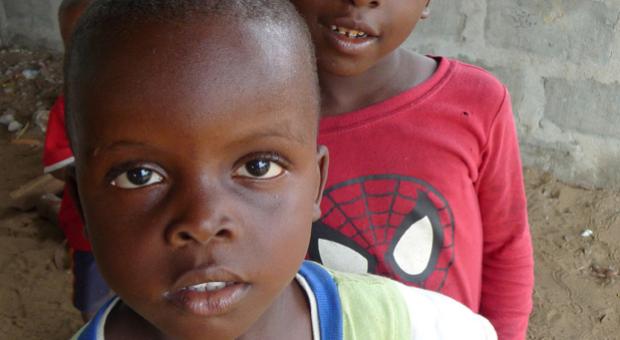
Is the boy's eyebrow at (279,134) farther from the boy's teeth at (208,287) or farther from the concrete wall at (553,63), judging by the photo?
the concrete wall at (553,63)

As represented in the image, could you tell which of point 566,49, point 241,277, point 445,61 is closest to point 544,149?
point 566,49

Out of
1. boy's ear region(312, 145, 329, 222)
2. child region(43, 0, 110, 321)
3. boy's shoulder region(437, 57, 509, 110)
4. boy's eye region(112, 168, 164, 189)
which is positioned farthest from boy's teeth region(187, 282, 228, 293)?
child region(43, 0, 110, 321)

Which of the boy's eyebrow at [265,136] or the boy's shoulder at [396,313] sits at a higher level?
the boy's eyebrow at [265,136]

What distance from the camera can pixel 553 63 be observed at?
3268mm

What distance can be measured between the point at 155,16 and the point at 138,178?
8.2 inches

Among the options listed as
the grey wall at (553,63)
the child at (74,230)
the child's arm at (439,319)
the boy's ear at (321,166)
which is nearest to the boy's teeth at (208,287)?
the boy's ear at (321,166)

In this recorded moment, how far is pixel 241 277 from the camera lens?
0.89m

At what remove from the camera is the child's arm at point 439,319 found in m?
1.14

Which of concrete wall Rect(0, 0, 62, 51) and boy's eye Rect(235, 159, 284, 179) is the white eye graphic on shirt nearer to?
boy's eye Rect(235, 159, 284, 179)

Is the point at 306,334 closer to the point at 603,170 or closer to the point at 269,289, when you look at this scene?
the point at 269,289

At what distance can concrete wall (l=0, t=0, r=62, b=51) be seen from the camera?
4.66 metres

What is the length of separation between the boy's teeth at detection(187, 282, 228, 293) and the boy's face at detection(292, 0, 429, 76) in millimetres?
592

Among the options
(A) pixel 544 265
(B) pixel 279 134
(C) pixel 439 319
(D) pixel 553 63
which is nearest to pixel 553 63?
(D) pixel 553 63

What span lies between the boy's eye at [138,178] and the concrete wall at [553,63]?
2714 mm
